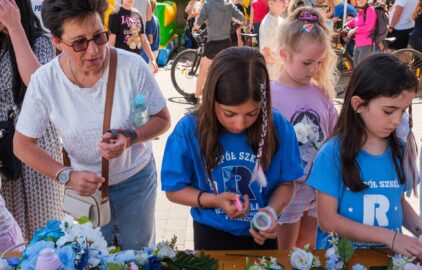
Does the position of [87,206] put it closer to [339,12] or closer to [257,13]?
[257,13]

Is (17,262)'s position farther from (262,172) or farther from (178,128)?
(262,172)

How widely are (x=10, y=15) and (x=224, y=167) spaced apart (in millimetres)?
1144

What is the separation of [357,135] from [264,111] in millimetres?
363

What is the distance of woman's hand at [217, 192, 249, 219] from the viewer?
1.82 metres

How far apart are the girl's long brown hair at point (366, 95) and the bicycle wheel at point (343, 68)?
605cm

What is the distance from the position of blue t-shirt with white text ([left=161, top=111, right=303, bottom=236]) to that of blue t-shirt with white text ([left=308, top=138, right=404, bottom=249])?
6.4 inches

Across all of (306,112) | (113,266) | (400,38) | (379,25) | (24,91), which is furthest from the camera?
(400,38)

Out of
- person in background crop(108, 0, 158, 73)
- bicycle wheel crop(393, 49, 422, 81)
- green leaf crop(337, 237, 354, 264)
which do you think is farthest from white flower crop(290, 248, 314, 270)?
bicycle wheel crop(393, 49, 422, 81)

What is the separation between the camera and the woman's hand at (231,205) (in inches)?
71.5

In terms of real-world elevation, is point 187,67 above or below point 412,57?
below

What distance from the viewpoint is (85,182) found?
2.05 meters

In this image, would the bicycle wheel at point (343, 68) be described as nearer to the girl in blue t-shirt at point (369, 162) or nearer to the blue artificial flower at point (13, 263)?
the girl in blue t-shirt at point (369, 162)

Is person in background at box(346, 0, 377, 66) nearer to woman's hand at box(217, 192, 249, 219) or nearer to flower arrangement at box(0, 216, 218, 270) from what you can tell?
woman's hand at box(217, 192, 249, 219)

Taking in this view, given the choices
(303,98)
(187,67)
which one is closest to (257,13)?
(187,67)
